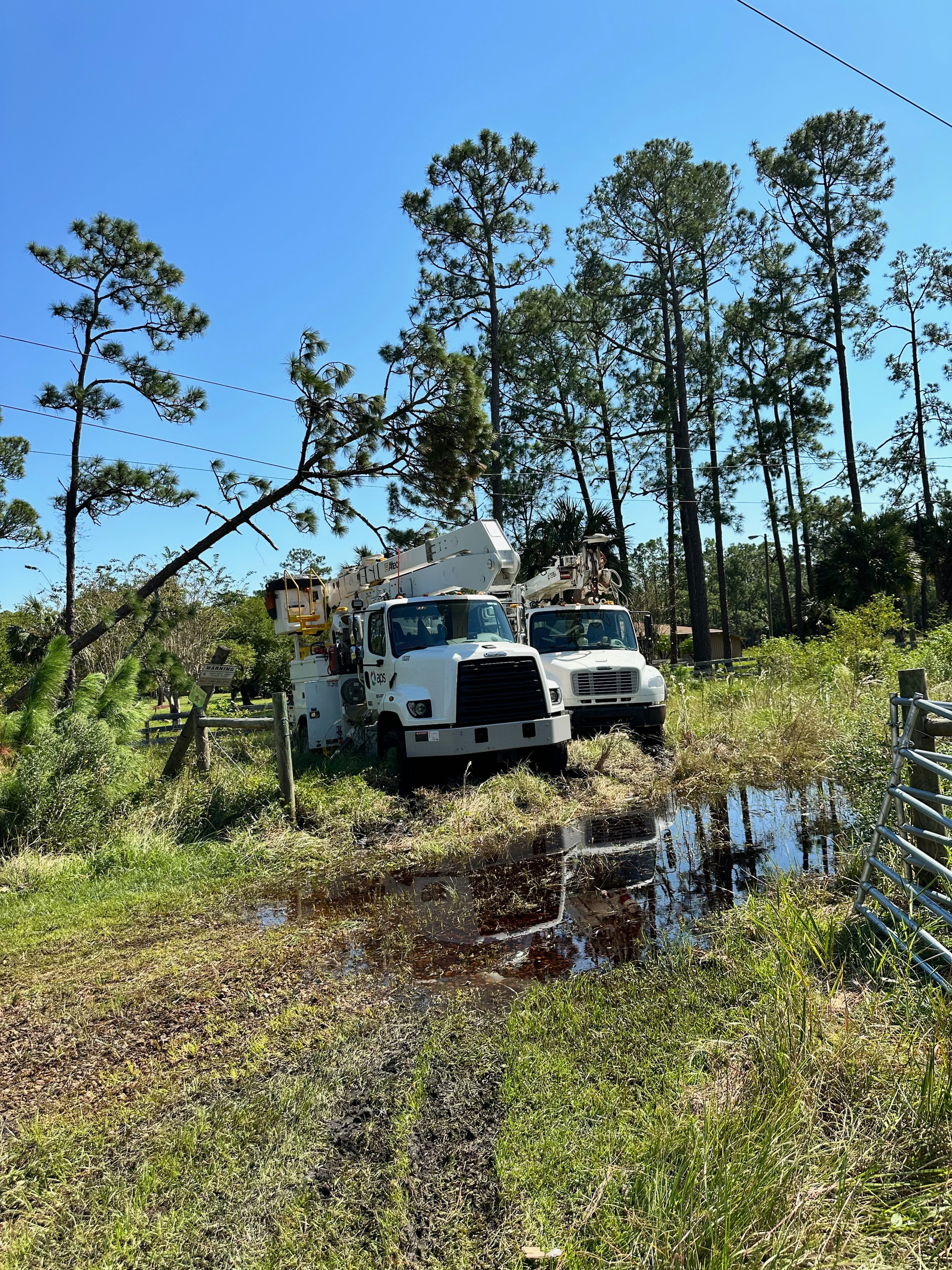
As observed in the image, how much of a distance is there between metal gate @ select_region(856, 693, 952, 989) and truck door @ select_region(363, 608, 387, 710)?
722 cm

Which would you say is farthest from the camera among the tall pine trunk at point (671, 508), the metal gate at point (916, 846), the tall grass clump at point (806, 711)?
the tall pine trunk at point (671, 508)

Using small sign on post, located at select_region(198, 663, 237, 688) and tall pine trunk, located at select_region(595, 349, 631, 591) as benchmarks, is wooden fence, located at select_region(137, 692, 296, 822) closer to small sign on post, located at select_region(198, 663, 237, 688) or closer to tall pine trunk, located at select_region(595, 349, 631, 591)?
small sign on post, located at select_region(198, 663, 237, 688)

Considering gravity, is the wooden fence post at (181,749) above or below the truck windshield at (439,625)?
below

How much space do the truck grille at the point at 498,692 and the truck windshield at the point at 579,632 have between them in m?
2.92

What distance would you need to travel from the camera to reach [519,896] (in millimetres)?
6684

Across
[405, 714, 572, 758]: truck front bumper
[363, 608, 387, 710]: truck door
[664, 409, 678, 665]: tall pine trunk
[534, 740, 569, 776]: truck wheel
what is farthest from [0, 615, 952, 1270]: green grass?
[664, 409, 678, 665]: tall pine trunk

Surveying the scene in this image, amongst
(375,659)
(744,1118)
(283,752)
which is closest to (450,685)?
(375,659)

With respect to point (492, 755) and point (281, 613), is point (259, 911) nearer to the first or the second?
point (492, 755)

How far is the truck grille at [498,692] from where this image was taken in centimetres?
1011

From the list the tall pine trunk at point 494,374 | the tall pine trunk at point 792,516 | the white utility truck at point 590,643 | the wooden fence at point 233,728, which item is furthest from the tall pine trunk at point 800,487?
the wooden fence at point 233,728

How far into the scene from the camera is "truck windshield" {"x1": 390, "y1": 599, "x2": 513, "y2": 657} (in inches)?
432

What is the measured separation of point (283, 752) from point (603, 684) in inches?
213

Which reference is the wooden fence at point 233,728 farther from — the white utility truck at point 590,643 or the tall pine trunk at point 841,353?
the tall pine trunk at point 841,353

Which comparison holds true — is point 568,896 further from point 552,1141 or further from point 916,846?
point 552,1141
